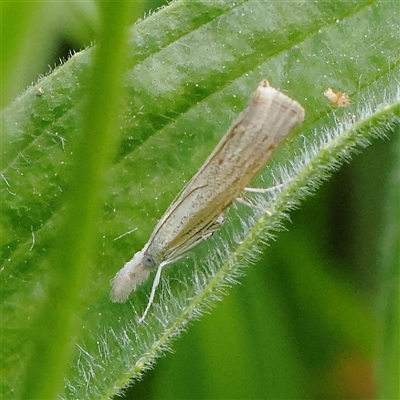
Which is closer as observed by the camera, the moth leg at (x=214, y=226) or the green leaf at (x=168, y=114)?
→ the green leaf at (x=168, y=114)

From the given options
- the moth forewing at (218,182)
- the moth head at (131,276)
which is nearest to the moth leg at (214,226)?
the moth forewing at (218,182)

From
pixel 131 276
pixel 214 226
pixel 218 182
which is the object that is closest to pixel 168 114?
pixel 218 182

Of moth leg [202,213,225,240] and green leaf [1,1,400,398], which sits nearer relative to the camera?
green leaf [1,1,400,398]

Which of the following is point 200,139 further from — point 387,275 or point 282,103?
point 387,275

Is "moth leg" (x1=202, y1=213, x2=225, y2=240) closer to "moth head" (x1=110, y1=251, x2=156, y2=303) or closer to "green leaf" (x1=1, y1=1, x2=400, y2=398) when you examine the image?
"green leaf" (x1=1, y1=1, x2=400, y2=398)

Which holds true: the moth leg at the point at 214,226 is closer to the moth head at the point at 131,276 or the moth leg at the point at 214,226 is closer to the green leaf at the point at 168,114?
the green leaf at the point at 168,114

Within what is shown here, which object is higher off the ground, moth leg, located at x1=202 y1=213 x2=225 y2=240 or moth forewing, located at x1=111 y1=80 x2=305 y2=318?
Result: moth forewing, located at x1=111 y1=80 x2=305 y2=318

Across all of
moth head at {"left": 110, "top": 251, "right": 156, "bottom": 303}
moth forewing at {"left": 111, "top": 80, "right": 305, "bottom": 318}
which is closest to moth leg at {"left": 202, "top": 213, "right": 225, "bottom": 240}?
moth forewing at {"left": 111, "top": 80, "right": 305, "bottom": 318}
